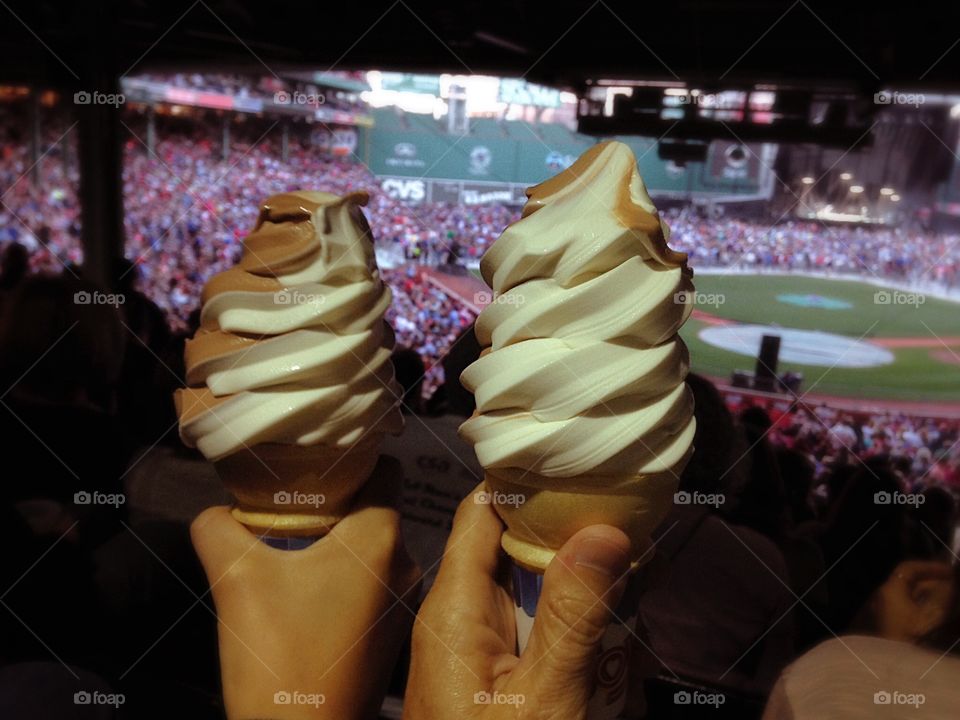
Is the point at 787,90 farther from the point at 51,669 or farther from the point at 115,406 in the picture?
the point at 51,669

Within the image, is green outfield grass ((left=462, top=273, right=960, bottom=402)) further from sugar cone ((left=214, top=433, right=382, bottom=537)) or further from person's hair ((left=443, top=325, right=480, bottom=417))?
sugar cone ((left=214, top=433, right=382, bottom=537))

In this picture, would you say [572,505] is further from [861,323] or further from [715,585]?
[861,323]

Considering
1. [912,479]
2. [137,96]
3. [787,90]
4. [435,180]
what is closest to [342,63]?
[435,180]
